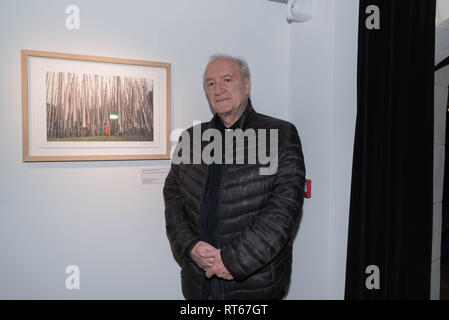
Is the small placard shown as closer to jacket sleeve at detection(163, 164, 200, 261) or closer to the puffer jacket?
jacket sleeve at detection(163, 164, 200, 261)

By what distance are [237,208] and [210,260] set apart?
0.27 metres

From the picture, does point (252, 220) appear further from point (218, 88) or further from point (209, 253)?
point (218, 88)

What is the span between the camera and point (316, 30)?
6.38 ft

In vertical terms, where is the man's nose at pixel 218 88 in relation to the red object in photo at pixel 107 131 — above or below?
above

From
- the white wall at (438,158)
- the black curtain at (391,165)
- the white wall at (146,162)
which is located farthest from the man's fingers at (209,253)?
the white wall at (438,158)

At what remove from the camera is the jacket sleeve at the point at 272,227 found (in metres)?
1.47

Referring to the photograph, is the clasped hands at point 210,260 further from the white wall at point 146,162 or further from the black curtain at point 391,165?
the black curtain at point 391,165

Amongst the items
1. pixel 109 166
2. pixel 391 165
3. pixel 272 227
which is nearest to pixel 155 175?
pixel 109 166

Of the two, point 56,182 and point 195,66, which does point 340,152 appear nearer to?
point 195,66

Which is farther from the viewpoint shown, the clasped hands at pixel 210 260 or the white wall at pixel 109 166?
the white wall at pixel 109 166

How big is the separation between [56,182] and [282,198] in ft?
3.99

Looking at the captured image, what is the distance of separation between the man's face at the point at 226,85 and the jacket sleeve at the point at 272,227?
0.35 meters

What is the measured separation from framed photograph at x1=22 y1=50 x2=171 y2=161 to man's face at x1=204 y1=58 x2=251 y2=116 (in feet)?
1.29

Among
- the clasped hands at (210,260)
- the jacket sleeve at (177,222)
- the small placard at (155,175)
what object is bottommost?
the clasped hands at (210,260)
